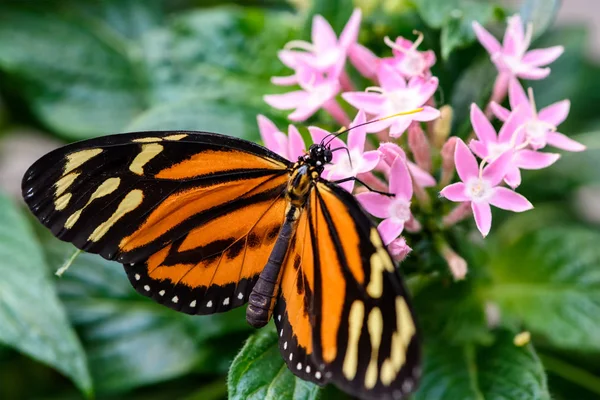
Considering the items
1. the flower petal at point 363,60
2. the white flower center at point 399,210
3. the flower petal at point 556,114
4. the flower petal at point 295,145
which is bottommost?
the white flower center at point 399,210

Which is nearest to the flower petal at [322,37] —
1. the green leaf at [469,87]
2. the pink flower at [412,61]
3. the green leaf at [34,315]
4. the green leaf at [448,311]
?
the pink flower at [412,61]

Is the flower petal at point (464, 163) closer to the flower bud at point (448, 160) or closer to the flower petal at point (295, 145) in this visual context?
the flower bud at point (448, 160)

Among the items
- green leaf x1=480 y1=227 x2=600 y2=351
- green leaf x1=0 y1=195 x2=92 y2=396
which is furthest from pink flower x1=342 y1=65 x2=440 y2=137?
green leaf x1=0 y1=195 x2=92 y2=396

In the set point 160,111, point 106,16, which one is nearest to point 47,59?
point 106,16

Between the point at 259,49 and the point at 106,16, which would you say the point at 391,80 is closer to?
the point at 259,49

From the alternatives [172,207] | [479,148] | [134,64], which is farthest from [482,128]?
[134,64]

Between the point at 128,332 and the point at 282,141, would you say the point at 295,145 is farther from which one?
the point at 128,332
